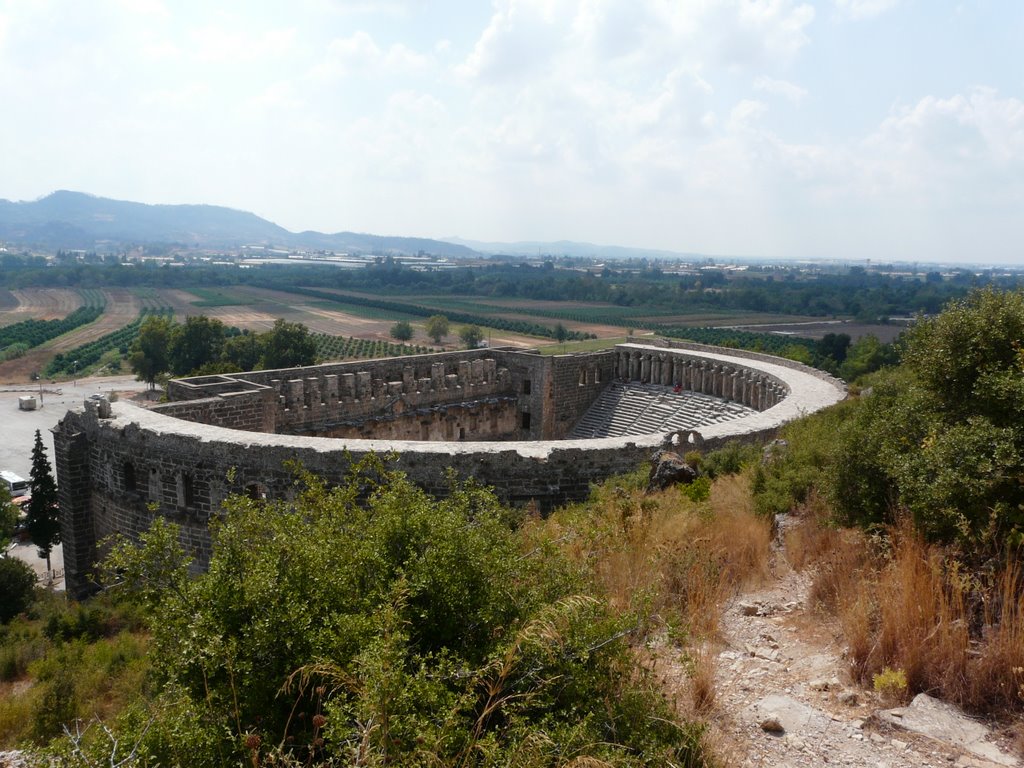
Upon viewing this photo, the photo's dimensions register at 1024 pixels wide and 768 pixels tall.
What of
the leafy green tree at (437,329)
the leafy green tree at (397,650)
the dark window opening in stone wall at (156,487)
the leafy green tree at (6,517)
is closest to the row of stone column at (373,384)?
the dark window opening in stone wall at (156,487)

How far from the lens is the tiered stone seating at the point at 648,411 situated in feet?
74.5

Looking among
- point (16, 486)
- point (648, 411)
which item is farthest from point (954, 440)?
point (16, 486)

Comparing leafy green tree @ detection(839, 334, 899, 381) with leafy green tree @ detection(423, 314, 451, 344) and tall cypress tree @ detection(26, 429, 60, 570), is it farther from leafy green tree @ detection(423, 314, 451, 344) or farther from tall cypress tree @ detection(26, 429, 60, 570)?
leafy green tree @ detection(423, 314, 451, 344)

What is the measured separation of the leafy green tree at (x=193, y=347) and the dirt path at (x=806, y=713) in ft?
170

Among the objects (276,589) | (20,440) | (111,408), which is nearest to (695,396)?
(111,408)

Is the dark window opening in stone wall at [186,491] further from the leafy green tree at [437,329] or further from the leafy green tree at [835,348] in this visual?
the leafy green tree at [437,329]

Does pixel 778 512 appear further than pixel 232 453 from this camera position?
No

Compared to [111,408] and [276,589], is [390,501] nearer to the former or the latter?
[276,589]

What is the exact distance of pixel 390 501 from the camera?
5680mm

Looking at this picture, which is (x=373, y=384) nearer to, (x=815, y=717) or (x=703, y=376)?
(x=703, y=376)

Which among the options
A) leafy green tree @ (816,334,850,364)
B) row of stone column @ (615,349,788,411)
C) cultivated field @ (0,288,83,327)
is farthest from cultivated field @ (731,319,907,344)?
cultivated field @ (0,288,83,327)

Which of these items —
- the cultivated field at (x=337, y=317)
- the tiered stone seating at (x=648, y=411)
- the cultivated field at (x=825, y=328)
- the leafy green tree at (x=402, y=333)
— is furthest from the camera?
the cultivated field at (x=337, y=317)

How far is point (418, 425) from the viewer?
2241cm

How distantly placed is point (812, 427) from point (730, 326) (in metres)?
84.3
